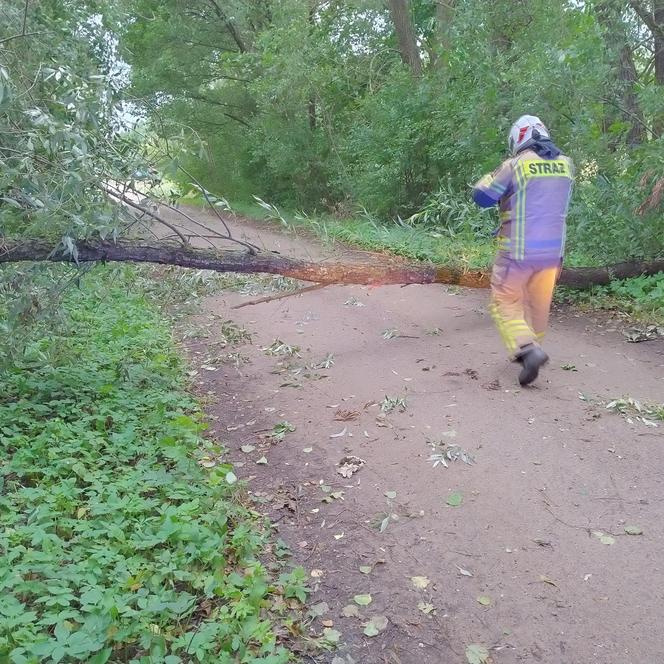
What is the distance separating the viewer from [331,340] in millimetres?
7250

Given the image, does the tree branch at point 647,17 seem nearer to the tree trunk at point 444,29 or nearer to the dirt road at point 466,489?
the tree trunk at point 444,29

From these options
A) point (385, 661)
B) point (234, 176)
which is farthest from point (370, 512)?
point (234, 176)

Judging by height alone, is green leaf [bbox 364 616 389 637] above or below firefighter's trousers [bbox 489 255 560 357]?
below

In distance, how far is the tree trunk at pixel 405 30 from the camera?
566 inches

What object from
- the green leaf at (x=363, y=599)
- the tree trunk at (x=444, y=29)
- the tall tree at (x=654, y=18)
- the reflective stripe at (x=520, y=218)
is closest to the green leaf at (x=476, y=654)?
the green leaf at (x=363, y=599)

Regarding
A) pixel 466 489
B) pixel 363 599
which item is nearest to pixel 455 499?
pixel 466 489

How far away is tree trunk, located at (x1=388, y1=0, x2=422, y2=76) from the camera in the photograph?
47.2 feet

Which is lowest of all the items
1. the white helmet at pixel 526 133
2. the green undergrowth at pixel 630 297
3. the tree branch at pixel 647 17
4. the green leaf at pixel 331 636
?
the green leaf at pixel 331 636

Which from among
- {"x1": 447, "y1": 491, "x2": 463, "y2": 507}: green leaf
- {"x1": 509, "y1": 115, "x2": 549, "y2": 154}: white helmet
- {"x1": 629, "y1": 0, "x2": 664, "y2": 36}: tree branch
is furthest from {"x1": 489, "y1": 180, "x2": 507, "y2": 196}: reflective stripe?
{"x1": 629, "y1": 0, "x2": 664, "y2": 36}: tree branch

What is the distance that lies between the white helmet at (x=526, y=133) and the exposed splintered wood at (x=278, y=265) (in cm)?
205

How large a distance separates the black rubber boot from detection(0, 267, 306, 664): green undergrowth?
8.21 feet

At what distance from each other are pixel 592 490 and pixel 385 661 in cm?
177

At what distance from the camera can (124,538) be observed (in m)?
3.38

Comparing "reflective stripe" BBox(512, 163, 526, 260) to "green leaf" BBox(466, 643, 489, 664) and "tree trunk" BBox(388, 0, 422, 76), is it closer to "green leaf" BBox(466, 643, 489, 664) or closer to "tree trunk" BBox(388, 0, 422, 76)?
"green leaf" BBox(466, 643, 489, 664)
